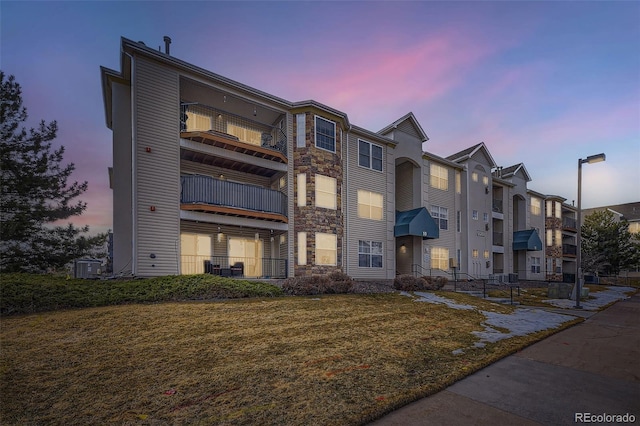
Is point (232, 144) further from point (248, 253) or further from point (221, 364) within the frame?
point (221, 364)

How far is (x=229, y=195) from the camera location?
52.6 ft

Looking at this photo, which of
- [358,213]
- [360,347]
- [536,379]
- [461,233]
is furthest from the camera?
[461,233]

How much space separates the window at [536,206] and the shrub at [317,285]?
3477 cm

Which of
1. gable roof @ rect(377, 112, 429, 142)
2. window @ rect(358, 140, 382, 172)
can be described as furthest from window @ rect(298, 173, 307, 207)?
gable roof @ rect(377, 112, 429, 142)

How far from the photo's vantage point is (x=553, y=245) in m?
40.2

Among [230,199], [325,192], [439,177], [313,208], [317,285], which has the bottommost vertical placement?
[317,285]

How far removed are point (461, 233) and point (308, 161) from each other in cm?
1780

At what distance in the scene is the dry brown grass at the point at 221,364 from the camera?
3764mm

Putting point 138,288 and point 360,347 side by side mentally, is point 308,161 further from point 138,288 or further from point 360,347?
point 360,347

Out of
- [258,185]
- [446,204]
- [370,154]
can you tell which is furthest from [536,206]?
[258,185]

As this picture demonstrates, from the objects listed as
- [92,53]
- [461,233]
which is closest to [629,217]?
[461,233]

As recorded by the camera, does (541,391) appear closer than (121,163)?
Yes

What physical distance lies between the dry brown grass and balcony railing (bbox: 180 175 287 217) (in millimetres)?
7158

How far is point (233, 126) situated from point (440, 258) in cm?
1971
